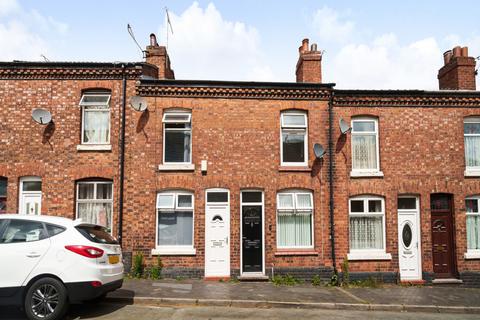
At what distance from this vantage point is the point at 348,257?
506 inches

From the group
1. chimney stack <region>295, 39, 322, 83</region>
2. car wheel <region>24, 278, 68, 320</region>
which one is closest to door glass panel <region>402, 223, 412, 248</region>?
chimney stack <region>295, 39, 322, 83</region>

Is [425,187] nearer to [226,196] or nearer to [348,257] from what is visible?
[348,257]

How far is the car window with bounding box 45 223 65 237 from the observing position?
25.1 ft

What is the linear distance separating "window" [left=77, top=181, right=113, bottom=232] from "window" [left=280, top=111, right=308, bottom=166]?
5858 millimetres

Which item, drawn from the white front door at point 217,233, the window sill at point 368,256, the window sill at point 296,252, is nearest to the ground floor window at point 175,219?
the white front door at point 217,233

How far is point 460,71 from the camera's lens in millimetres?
14531

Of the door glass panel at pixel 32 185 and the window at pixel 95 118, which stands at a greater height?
the window at pixel 95 118

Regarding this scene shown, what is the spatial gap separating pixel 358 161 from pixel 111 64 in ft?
28.8

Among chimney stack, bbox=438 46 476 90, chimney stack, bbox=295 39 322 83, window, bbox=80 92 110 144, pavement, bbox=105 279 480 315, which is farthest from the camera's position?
chimney stack, bbox=438 46 476 90

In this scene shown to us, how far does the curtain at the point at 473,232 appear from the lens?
13.4m

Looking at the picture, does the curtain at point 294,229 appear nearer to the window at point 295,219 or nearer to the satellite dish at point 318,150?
the window at point 295,219

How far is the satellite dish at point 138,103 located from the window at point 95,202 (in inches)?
101

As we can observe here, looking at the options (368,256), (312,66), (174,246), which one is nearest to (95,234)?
(174,246)

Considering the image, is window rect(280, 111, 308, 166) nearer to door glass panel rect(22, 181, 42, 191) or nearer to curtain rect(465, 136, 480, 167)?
curtain rect(465, 136, 480, 167)
